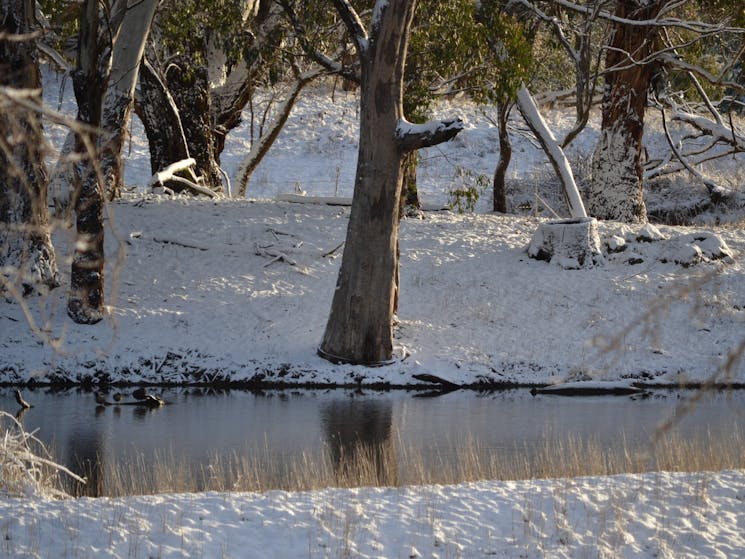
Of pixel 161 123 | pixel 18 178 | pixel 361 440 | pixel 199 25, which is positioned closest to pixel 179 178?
pixel 161 123

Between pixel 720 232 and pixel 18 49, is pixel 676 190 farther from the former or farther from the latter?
→ pixel 18 49

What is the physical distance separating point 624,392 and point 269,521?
967 cm

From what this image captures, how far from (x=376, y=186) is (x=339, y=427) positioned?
3.70 m

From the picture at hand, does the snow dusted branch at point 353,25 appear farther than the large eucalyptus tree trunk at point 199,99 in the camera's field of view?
No

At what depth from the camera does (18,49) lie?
49.8 ft

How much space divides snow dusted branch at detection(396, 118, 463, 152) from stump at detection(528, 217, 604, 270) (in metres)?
5.71

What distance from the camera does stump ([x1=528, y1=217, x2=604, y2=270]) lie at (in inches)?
747

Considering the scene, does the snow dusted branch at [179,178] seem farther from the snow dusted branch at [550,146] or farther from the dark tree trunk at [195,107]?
the snow dusted branch at [550,146]

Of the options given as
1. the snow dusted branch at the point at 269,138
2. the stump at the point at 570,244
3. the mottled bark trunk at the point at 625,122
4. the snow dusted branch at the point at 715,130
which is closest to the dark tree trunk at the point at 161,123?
the snow dusted branch at the point at 269,138

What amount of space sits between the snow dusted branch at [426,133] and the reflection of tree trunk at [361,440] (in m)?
3.59

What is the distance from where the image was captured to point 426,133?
13789 mm

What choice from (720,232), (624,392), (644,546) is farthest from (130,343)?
(720,232)

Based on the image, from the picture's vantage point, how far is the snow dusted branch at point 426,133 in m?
13.6

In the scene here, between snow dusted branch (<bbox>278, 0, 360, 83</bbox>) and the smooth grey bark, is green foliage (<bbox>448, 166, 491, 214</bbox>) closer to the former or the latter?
snow dusted branch (<bbox>278, 0, 360, 83</bbox>)
